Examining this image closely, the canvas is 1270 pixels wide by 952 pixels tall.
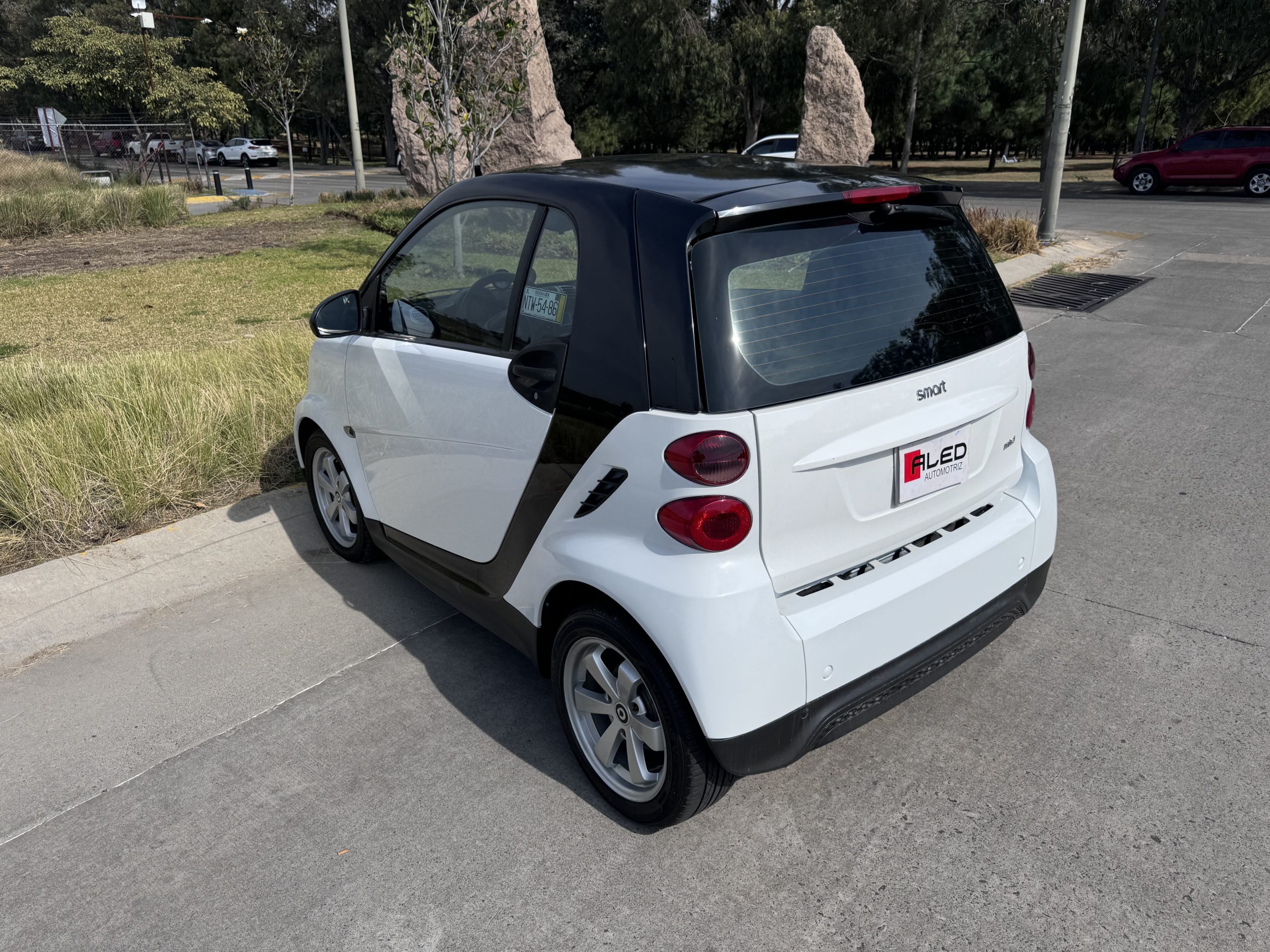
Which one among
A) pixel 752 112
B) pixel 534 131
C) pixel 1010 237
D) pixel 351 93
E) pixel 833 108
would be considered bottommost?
pixel 1010 237

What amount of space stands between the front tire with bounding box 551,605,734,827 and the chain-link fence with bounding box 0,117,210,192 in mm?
26500

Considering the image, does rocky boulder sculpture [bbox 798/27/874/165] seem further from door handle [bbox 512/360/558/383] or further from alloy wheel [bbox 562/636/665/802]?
alloy wheel [bbox 562/636/665/802]

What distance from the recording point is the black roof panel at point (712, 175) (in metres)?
2.66

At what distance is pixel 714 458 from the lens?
2.30 meters

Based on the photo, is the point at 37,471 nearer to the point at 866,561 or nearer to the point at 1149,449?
the point at 866,561

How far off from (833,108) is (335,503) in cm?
1903

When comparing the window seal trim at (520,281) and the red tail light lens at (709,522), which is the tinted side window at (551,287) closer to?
the window seal trim at (520,281)

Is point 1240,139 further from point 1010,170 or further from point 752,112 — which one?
point 752,112

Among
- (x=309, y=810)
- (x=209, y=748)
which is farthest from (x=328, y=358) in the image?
(x=309, y=810)

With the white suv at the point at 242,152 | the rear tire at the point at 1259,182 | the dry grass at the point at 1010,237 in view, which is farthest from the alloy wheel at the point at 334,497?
the white suv at the point at 242,152

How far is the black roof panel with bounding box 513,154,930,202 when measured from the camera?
266cm

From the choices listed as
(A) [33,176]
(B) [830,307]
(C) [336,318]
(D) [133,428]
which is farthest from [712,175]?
(A) [33,176]

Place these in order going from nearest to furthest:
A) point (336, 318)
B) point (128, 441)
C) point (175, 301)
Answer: point (336, 318)
point (128, 441)
point (175, 301)

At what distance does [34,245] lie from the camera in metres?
16.1
